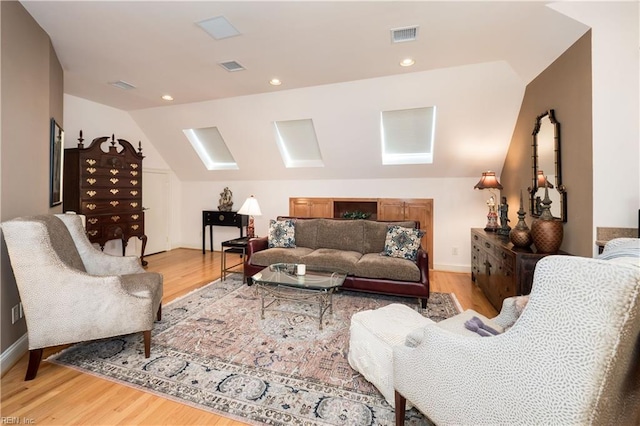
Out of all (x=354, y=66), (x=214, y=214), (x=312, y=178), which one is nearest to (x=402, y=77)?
(x=354, y=66)

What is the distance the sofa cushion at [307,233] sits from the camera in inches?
167

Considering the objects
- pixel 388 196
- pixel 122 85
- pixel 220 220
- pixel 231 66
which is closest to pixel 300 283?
pixel 231 66

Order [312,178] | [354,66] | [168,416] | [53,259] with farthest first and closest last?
1. [312,178]
2. [354,66]
3. [53,259]
4. [168,416]

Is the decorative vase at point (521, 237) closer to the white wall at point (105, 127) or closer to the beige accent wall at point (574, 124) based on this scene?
the beige accent wall at point (574, 124)

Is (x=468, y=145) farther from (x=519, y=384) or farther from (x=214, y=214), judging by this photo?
(x=214, y=214)

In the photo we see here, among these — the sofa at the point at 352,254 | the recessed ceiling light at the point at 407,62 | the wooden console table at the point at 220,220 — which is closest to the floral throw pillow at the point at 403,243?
the sofa at the point at 352,254

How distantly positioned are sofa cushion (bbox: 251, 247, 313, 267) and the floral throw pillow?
111 cm

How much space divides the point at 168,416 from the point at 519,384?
68.5 inches

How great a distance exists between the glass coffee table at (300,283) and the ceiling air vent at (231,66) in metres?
2.36

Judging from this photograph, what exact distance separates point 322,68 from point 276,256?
7.84 feet

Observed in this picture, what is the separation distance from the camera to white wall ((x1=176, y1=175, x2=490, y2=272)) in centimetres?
474

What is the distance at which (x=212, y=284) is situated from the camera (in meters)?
3.96

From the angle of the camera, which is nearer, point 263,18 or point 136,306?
point 136,306

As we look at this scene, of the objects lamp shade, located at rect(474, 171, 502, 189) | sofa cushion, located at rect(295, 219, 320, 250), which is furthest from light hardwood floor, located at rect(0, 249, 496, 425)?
lamp shade, located at rect(474, 171, 502, 189)
